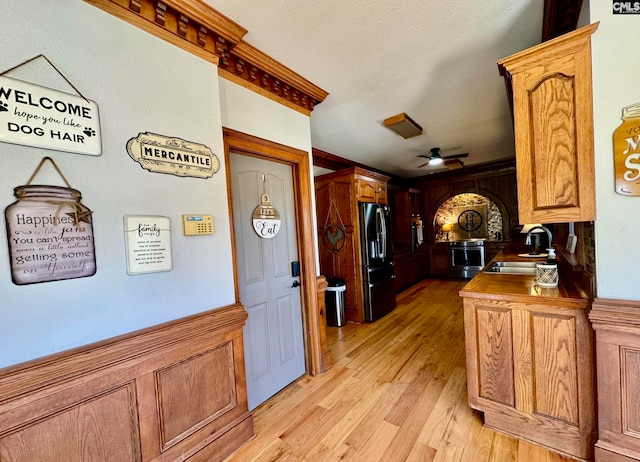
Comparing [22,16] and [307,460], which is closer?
[22,16]

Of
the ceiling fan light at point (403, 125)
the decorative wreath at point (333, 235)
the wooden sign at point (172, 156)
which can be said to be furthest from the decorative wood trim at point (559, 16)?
the decorative wreath at point (333, 235)

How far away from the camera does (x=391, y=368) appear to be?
2578 millimetres

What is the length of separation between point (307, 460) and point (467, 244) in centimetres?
599

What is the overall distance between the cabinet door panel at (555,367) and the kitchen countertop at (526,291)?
0.32ft

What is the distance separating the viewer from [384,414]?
1949 millimetres

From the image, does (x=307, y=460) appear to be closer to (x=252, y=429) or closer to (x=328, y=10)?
(x=252, y=429)

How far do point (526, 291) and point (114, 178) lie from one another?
2480mm

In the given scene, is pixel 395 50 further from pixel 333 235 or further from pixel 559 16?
pixel 333 235

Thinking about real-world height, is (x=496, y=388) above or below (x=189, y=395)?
below

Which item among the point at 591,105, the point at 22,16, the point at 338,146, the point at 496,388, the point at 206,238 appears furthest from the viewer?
the point at 338,146

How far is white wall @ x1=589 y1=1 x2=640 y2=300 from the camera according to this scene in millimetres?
1235

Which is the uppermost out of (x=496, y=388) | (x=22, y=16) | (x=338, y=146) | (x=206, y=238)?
(x=338, y=146)

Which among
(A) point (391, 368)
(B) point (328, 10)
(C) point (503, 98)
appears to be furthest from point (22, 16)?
(C) point (503, 98)

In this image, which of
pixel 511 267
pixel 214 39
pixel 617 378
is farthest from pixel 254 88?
pixel 511 267
